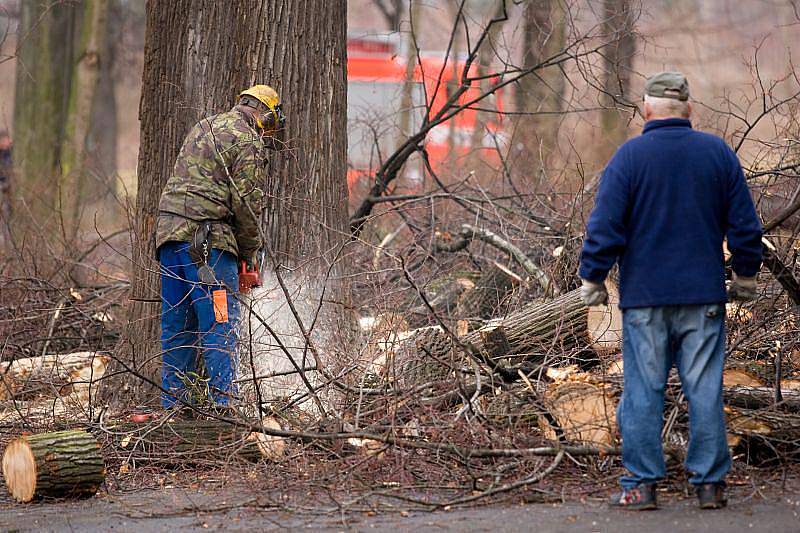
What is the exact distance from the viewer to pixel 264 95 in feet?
23.3

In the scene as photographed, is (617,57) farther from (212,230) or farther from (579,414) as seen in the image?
(579,414)

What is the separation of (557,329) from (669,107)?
6.19ft

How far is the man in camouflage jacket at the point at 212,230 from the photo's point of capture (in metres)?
6.88

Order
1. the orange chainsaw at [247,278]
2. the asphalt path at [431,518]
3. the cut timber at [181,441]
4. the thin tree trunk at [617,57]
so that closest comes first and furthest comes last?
the asphalt path at [431,518] < the cut timber at [181,441] < the orange chainsaw at [247,278] < the thin tree trunk at [617,57]

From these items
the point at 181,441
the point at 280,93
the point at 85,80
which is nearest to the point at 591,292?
A: the point at 181,441

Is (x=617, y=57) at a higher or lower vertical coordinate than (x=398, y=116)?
higher

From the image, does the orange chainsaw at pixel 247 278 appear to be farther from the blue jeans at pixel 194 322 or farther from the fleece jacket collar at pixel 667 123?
the fleece jacket collar at pixel 667 123

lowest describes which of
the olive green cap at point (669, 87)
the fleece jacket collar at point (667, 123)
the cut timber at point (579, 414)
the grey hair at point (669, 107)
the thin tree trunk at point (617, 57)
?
the cut timber at point (579, 414)

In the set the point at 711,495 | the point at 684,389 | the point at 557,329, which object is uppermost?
the point at 557,329

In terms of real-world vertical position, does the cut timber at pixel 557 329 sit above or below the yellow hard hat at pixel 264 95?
below

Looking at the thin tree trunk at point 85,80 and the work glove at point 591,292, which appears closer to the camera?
the work glove at point 591,292

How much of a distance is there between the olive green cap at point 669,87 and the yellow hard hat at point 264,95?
2758 millimetres

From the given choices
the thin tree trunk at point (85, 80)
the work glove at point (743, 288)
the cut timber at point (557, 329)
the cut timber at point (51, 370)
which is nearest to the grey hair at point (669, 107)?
the work glove at point (743, 288)

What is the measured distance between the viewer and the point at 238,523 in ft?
16.6
